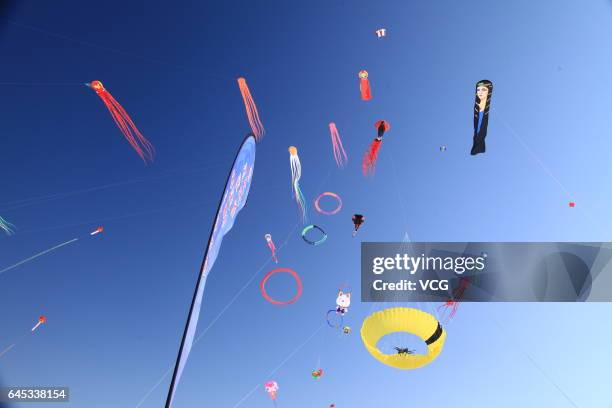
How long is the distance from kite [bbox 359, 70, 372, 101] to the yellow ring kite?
5.01 metres

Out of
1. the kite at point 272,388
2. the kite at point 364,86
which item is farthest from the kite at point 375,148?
the kite at point 272,388

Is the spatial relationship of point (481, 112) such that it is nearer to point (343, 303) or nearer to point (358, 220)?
point (358, 220)

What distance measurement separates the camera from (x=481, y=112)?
307 inches

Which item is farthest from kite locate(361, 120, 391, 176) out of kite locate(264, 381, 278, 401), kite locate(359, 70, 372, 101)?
kite locate(264, 381, 278, 401)

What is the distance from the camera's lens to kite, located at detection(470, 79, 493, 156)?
755 cm

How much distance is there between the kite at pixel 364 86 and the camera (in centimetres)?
751

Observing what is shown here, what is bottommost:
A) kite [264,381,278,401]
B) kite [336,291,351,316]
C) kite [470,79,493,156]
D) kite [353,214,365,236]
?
kite [264,381,278,401]

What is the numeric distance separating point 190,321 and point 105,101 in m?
6.20

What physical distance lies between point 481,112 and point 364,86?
2.65 meters

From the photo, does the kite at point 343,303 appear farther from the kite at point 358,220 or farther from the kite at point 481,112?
the kite at point 481,112

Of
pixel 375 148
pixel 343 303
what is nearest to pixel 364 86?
pixel 375 148

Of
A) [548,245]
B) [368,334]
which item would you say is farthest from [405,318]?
[548,245]

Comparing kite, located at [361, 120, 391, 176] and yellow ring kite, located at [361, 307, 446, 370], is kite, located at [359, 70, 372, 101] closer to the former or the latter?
kite, located at [361, 120, 391, 176]

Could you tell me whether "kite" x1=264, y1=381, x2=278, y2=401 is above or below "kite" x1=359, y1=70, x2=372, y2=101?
below
